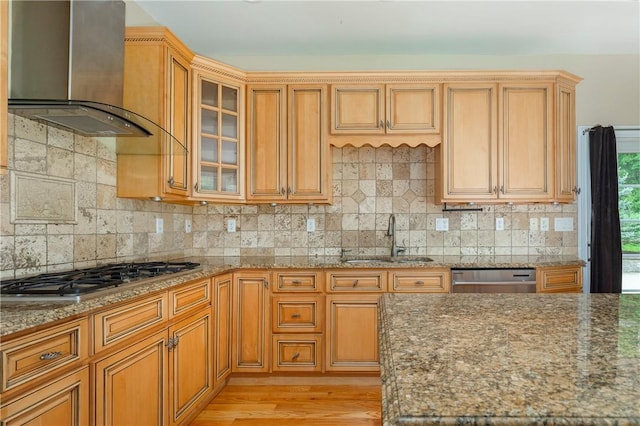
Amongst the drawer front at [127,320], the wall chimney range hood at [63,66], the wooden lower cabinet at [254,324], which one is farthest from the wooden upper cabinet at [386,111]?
the drawer front at [127,320]

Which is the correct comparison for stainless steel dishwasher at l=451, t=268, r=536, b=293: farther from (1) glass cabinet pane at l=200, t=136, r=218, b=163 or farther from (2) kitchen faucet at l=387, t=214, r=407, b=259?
(1) glass cabinet pane at l=200, t=136, r=218, b=163

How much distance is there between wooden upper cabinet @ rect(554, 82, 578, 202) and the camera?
3.20m

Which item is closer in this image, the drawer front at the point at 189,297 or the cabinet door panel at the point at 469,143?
the drawer front at the point at 189,297

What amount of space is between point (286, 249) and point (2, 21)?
2.53 meters

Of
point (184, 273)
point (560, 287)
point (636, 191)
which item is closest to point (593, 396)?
point (184, 273)

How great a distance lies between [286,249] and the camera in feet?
11.7

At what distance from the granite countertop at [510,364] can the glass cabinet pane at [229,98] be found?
234cm

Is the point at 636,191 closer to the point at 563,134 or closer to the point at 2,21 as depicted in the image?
the point at 563,134

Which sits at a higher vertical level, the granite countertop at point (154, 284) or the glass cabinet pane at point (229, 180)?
the glass cabinet pane at point (229, 180)

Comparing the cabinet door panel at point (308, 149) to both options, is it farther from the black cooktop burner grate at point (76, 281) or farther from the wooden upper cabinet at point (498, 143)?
the black cooktop burner grate at point (76, 281)

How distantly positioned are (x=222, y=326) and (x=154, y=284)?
956 mm

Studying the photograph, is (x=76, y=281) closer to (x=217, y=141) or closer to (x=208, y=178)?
(x=208, y=178)

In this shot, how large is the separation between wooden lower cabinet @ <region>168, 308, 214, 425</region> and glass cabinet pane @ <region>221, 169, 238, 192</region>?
1.00 m

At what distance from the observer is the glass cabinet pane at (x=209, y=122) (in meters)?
3.03
